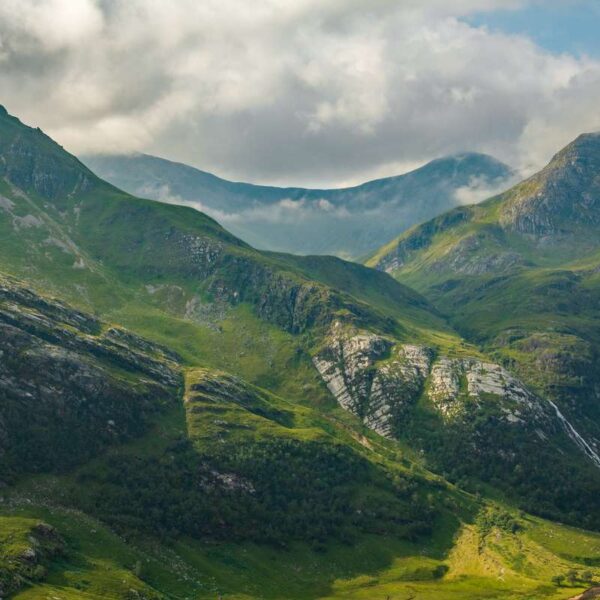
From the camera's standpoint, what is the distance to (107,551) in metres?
184

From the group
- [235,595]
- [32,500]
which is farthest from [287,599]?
[32,500]

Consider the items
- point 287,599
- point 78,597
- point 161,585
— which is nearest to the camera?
point 78,597

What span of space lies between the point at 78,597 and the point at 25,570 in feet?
54.0

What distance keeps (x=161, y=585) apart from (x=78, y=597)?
34759 mm

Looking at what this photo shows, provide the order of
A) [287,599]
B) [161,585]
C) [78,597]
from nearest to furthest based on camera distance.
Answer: [78,597], [161,585], [287,599]

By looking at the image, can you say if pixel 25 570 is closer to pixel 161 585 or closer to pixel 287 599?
pixel 161 585

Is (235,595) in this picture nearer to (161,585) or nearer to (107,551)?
→ (161,585)

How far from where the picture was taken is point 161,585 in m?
178

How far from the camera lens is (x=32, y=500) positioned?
19812 cm

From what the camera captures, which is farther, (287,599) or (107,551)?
(287,599)

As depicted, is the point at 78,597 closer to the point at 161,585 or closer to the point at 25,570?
the point at 25,570

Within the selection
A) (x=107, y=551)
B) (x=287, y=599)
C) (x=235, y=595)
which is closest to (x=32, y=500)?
(x=107, y=551)

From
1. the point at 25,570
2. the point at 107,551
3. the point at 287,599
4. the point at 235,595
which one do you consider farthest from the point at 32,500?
the point at 287,599

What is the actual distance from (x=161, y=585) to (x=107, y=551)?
2005 centimetres
